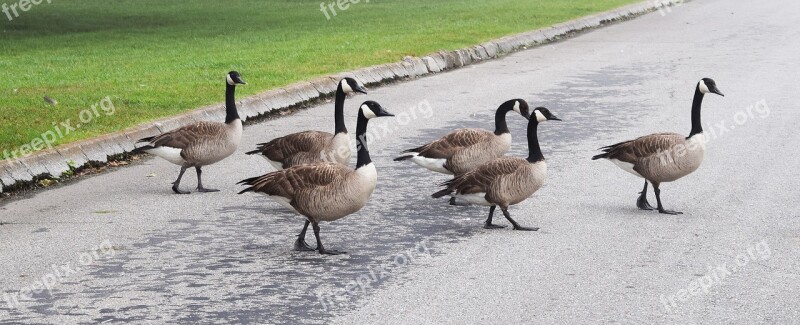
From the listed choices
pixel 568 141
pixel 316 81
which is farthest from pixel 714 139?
pixel 316 81

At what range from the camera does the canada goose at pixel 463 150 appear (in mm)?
9844

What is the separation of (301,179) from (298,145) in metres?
1.78

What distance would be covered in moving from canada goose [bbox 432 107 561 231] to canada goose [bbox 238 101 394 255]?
3.01 feet

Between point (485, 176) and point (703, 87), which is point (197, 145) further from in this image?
point (703, 87)

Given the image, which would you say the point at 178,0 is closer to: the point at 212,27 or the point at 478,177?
the point at 212,27

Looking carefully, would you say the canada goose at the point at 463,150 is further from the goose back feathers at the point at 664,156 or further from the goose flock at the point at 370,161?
the goose back feathers at the point at 664,156

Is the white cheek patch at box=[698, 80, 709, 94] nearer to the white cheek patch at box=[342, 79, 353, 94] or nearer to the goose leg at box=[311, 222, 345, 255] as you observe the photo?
the white cheek patch at box=[342, 79, 353, 94]

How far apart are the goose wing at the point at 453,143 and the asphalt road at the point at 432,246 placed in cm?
41

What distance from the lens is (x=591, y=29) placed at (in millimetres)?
26844

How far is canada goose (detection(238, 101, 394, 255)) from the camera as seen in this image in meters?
8.03

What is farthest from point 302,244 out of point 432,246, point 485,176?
point 485,176

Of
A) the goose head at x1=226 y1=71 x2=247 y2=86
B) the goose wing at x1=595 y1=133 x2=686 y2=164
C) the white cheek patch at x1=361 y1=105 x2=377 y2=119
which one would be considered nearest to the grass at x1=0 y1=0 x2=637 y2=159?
the goose head at x1=226 y1=71 x2=247 y2=86

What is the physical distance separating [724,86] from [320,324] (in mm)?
11583

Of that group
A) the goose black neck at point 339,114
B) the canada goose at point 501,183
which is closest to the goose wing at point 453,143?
the goose black neck at point 339,114
